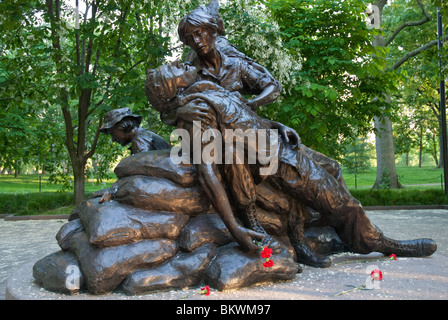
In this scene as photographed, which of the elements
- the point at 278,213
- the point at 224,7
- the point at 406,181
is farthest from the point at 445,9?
the point at 406,181

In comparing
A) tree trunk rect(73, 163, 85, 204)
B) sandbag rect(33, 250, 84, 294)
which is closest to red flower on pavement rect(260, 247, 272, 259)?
sandbag rect(33, 250, 84, 294)

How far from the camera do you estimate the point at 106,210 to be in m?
3.99

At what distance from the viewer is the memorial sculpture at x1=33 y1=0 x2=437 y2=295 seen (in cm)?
378

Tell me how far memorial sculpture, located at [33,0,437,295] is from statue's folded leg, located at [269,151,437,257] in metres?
0.01

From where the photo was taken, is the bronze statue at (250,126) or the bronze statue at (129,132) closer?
the bronze statue at (250,126)

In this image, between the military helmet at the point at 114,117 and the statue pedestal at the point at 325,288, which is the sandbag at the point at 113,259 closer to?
the statue pedestal at the point at 325,288

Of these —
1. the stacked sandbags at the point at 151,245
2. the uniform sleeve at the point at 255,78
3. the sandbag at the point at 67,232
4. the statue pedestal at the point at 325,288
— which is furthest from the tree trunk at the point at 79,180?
the uniform sleeve at the point at 255,78

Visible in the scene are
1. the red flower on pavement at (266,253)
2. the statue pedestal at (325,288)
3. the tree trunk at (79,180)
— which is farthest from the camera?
the tree trunk at (79,180)

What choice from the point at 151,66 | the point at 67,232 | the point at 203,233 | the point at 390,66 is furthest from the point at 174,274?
the point at 390,66

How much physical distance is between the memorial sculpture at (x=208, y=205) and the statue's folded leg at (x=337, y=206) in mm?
11

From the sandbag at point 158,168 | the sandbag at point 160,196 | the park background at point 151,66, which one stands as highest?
the park background at point 151,66

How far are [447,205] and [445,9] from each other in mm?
6634

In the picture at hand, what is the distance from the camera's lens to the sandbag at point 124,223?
3770mm

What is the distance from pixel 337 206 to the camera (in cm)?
459
